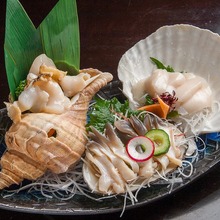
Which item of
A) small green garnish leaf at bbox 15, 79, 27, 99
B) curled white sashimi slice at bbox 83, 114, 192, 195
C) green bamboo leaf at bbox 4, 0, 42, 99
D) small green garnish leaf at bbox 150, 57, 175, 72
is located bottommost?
curled white sashimi slice at bbox 83, 114, 192, 195

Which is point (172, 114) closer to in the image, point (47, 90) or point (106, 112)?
point (106, 112)

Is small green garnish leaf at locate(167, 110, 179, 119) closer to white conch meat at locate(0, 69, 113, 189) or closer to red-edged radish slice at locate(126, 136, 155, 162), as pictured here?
red-edged radish slice at locate(126, 136, 155, 162)

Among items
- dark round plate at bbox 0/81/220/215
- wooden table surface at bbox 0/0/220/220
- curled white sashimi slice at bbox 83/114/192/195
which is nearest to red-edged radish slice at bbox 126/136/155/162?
curled white sashimi slice at bbox 83/114/192/195

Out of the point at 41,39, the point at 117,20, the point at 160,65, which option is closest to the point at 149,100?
the point at 160,65

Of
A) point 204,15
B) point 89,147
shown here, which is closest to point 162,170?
point 89,147

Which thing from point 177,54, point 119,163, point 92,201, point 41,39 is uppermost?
point 41,39

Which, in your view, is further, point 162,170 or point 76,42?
point 76,42

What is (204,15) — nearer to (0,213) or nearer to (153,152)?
(153,152)
